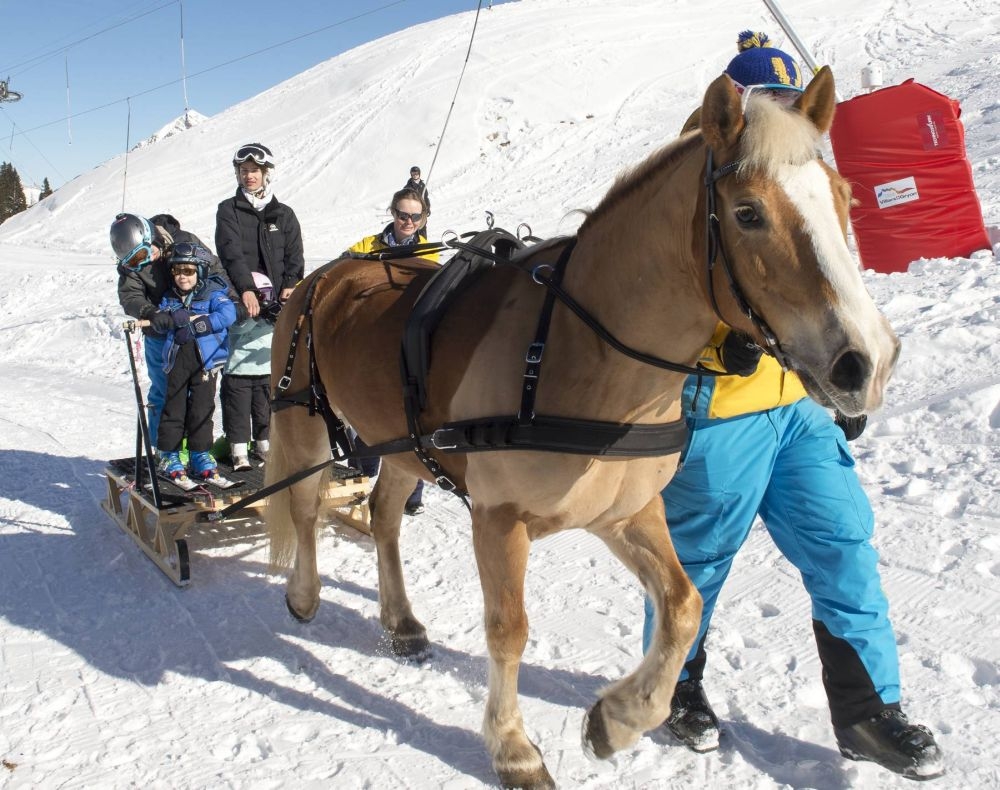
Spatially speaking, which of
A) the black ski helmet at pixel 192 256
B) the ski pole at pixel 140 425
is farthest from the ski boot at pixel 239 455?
the black ski helmet at pixel 192 256

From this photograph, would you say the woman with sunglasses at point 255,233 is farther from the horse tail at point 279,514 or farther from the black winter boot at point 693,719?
the black winter boot at point 693,719

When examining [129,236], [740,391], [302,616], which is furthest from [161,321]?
[740,391]

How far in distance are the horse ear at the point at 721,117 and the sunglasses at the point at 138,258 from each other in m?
4.05

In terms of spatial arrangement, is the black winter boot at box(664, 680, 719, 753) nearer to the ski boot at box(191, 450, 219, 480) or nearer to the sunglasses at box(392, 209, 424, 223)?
the sunglasses at box(392, 209, 424, 223)

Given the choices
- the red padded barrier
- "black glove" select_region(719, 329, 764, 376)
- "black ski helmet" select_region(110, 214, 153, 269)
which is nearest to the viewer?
"black glove" select_region(719, 329, 764, 376)

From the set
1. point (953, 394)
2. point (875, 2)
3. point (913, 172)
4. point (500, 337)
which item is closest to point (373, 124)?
point (875, 2)

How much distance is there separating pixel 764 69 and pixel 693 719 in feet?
6.88

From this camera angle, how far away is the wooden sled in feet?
14.1

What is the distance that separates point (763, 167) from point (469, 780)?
2.14 m

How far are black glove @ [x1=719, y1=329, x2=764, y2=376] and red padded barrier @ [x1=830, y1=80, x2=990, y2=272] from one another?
642cm

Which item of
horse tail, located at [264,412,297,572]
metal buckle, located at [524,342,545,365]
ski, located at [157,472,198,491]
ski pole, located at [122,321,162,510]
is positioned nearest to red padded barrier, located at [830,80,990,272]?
horse tail, located at [264,412,297,572]

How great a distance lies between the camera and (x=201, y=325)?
16.3 ft

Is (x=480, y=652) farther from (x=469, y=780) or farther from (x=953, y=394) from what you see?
(x=953, y=394)

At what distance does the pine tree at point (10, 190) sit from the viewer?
2308 inches
